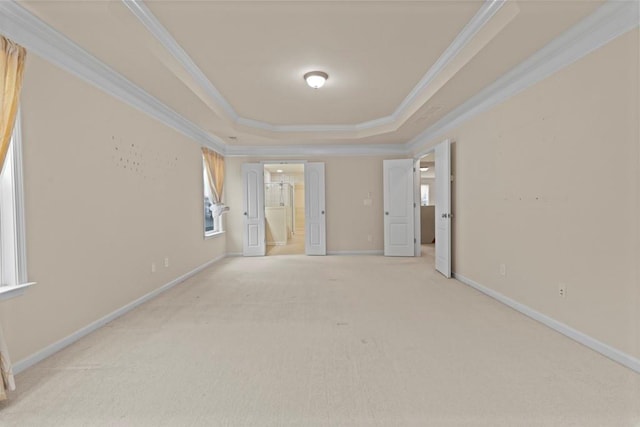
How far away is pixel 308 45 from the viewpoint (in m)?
2.95


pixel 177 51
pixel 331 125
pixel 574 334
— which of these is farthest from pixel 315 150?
pixel 574 334

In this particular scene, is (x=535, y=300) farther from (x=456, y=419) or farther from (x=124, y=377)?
(x=124, y=377)

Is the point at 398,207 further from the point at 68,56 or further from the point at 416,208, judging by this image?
the point at 68,56

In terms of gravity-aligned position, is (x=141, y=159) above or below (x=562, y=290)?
above

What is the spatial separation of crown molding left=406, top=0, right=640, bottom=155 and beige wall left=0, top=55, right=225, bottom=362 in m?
4.07

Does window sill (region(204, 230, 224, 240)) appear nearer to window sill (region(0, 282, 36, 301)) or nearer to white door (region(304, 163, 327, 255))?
white door (region(304, 163, 327, 255))

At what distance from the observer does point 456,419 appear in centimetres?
166

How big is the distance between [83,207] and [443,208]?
15.1ft

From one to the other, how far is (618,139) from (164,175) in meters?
4.71

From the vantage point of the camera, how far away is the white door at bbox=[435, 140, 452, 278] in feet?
15.4

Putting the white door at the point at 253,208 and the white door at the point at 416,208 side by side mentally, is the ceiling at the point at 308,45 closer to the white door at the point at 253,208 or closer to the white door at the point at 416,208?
the white door at the point at 416,208

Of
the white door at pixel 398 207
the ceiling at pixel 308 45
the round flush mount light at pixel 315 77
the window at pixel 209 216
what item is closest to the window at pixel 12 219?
the ceiling at pixel 308 45

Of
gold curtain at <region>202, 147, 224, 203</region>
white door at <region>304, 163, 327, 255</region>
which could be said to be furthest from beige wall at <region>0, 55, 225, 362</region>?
white door at <region>304, 163, 327, 255</region>

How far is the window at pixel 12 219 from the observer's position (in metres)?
2.13
